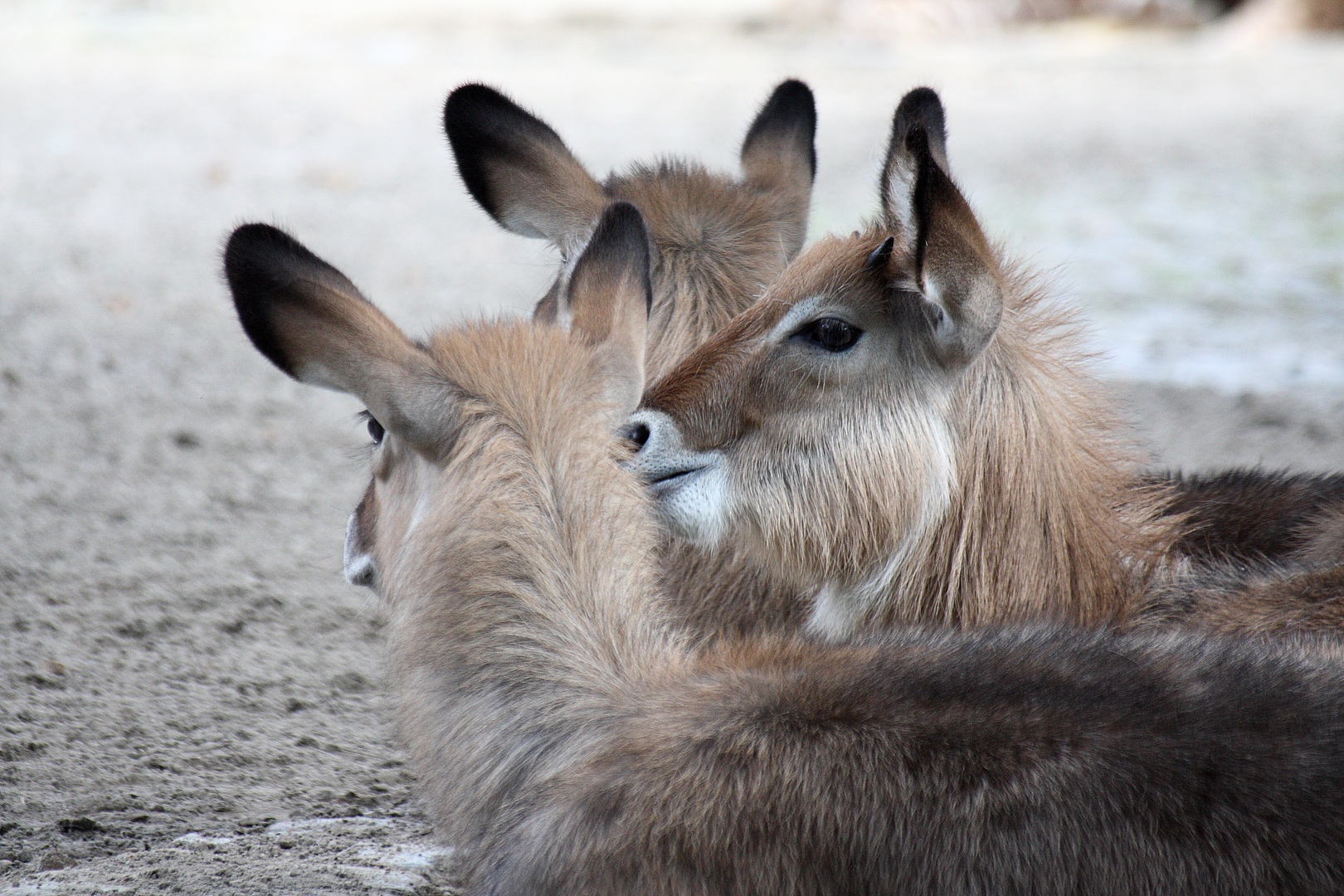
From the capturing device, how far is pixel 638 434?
392 cm

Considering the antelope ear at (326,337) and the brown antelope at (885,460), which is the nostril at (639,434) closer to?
the brown antelope at (885,460)

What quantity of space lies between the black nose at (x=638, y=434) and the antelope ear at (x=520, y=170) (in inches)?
55.3

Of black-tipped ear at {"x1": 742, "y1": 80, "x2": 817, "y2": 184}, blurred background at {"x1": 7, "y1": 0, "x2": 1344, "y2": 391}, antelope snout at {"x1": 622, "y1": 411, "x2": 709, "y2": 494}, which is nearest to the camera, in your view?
antelope snout at {"x1": 622, "y1": 411, "x2": 709, "y2": 494}

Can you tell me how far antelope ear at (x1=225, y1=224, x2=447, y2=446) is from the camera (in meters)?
3.14

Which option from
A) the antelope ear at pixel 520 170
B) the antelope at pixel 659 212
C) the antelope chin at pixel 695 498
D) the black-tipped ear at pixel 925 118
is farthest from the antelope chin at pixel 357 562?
the black-tipped ear at pixel 925 118

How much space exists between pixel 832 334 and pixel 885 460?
386 mm

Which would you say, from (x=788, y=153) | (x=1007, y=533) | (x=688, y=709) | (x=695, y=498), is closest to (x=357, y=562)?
(x=695, y=498)

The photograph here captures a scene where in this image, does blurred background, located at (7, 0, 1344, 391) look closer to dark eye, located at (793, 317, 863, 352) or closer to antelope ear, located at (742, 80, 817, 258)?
dark eye, located at (793, 317, 863, 352)

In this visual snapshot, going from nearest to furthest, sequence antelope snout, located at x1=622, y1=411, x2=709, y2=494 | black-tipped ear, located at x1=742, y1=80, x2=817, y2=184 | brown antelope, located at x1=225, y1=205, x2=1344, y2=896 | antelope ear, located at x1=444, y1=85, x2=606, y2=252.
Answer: brown antelope, located at x1=225, y1=205, x2=1344, y2=896 < antelope snout, located at x1=622, y1=411, x2=709, y2=494 < antelope ear, located at x1=444, y1=85, x2=606, y2=252 < black-tipped ear, located at x1=742, y1=80, x2=817, y2=184

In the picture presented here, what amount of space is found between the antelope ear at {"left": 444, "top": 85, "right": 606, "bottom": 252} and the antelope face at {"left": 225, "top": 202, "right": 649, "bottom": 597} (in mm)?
1746

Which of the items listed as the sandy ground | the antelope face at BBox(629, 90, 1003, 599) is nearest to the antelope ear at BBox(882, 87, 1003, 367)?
the antelope face at BBox(629, 90, 1003, 599)

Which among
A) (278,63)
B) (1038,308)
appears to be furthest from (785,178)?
(278,63)

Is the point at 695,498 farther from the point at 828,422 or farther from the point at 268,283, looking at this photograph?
the point at 268,283

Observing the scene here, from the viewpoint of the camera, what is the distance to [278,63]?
18.7m
